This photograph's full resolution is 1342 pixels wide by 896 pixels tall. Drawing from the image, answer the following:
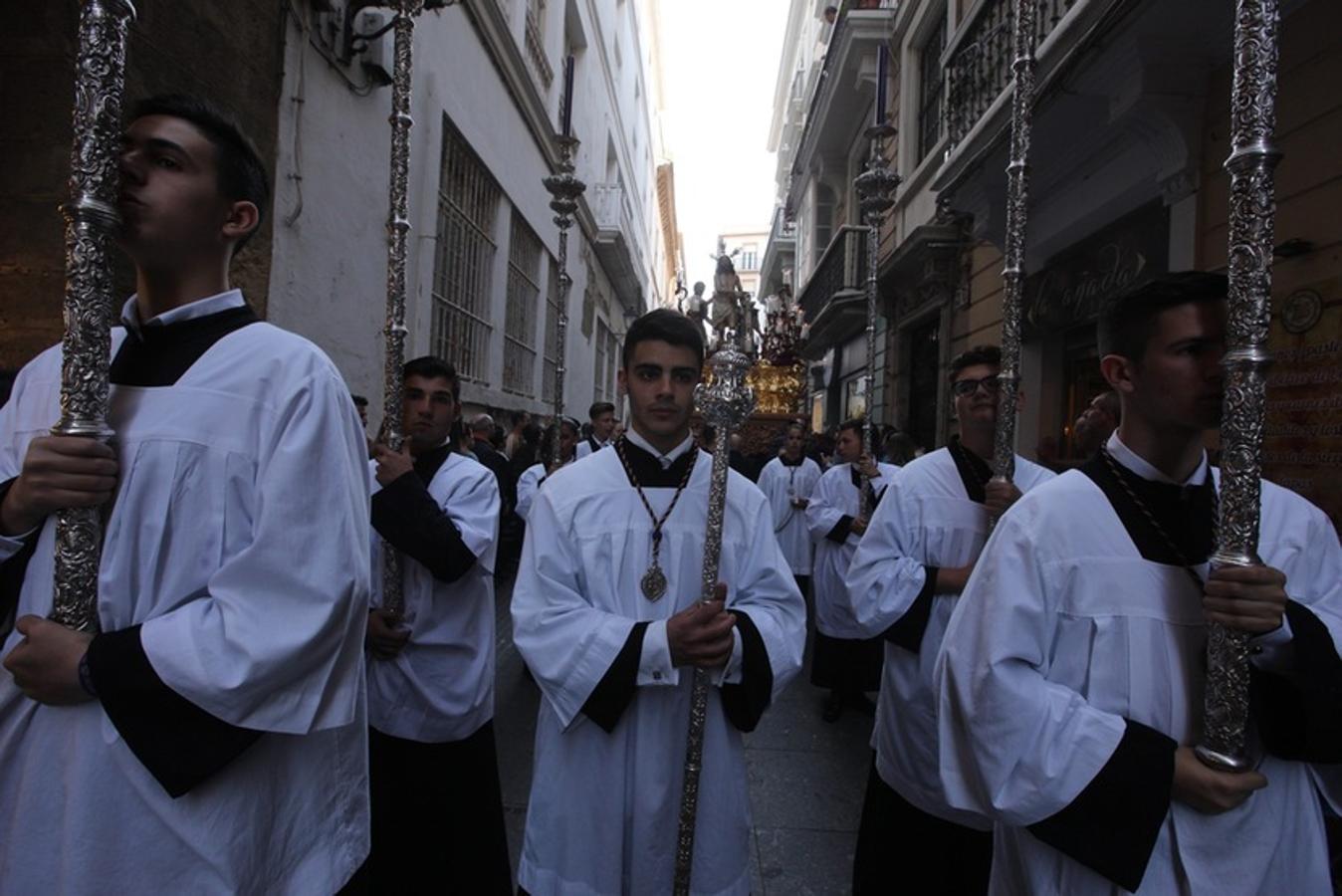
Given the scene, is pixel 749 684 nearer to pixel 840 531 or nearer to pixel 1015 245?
pixel 1015 245

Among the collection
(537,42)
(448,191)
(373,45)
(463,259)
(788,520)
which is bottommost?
(788,520)

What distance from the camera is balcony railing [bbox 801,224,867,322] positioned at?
14590 millimetres

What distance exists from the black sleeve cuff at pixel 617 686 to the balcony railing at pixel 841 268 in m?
12.2

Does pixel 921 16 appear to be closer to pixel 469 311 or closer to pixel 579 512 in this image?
pixel 469 311

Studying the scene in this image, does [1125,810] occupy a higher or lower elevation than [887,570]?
lower

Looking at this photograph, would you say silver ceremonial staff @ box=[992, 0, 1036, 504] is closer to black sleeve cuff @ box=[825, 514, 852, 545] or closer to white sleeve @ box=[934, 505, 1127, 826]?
white sleeve @ box=[934, 505, 1127, 826]

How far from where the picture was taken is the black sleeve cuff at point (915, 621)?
260 cm

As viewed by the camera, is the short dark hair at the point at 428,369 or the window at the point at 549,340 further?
the window at the point at 549,340

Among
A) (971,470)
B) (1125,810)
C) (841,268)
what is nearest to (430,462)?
(971,470)

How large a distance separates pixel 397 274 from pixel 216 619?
1.57 m

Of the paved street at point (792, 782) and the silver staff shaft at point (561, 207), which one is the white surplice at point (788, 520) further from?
the silver staff shaft at point (561, 207)

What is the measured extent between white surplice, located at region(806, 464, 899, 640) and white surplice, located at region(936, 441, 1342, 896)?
12.0 ft

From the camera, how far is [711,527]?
1.93 meters

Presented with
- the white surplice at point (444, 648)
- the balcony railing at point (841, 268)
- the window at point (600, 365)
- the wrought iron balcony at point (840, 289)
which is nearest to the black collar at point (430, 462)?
the white surplice at point (444, 648)
